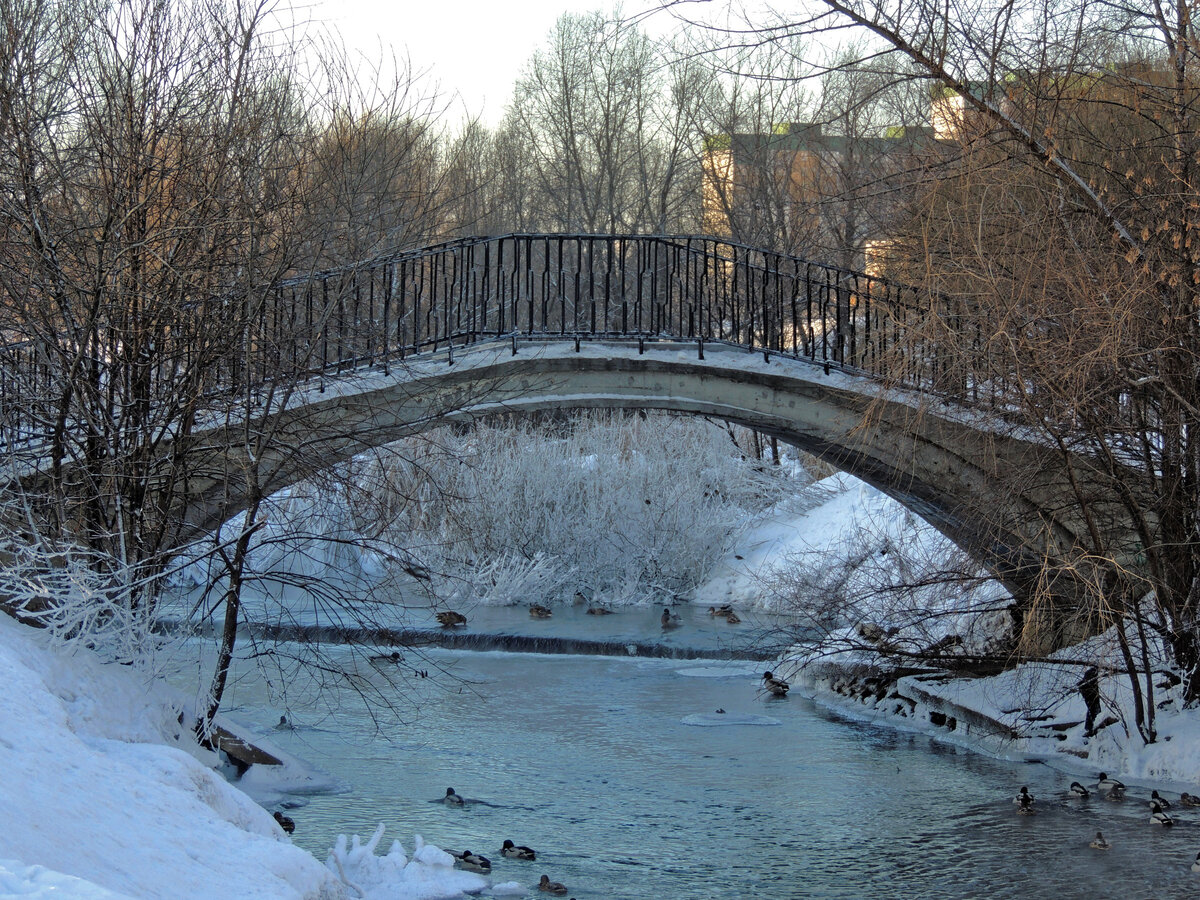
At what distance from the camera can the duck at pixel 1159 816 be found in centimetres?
769

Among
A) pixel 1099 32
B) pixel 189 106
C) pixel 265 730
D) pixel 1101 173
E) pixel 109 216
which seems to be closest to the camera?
pixel 109 216

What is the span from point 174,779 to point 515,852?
2.37m

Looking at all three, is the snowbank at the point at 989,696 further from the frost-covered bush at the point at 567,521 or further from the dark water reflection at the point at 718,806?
the frost-covered bush at the point at 567,521

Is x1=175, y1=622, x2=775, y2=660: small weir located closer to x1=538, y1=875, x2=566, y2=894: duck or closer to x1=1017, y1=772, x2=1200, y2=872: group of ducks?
x1=1017, y1=772, x2=1200, y2=872: group of ducks

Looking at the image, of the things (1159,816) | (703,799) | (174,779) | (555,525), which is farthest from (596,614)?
(174,779)

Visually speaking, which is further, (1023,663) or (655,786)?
(1023,663)

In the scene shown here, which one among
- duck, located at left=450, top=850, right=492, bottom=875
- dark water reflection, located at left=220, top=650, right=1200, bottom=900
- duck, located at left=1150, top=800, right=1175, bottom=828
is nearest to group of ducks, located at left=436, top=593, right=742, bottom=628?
dark water reflection, located at left=220, top=650, right=1200, bottom=900

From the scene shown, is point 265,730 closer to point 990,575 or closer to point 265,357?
point 265,357

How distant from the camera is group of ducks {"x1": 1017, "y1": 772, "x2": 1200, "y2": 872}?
7.50m

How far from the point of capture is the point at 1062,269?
8.38 meters

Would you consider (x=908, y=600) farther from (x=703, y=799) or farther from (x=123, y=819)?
(x=123, y=819)

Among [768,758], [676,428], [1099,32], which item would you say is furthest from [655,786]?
[676,428]

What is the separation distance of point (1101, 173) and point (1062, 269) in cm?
134

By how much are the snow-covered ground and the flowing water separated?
15.9 inches
